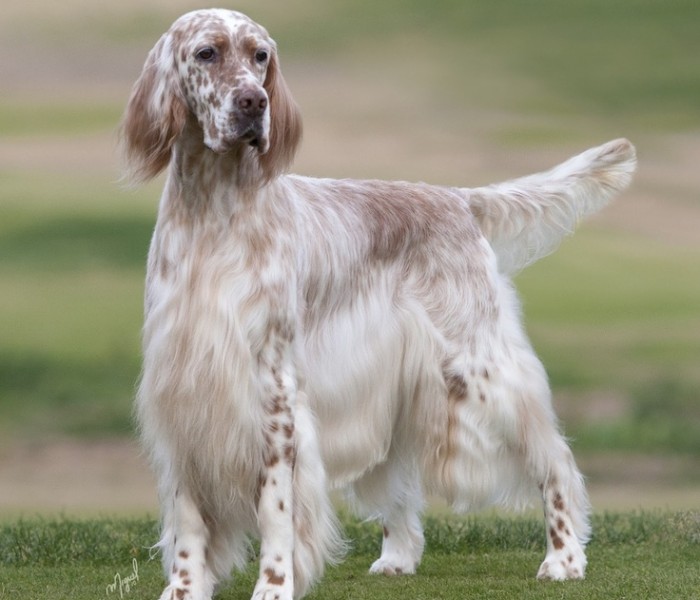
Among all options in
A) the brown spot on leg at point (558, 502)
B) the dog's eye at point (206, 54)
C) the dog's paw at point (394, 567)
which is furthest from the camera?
the dog's paw at point (394, 567)

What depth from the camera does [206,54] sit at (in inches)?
200

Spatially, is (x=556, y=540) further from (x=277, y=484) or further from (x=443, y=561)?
(x=277, y=484)

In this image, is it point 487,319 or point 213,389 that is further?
point 487,319

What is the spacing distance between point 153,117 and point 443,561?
118 inches

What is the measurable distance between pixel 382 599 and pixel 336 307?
1267 mm

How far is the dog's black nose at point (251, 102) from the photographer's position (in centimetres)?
495

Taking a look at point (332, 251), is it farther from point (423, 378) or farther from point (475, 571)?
point (475, 571)

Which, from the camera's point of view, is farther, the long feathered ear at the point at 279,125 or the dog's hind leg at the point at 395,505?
the dog's hind leg at the point at 395,505

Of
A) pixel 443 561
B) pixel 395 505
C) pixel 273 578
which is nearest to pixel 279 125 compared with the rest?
pixel 273 578

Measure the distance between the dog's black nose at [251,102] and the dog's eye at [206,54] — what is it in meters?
0.24

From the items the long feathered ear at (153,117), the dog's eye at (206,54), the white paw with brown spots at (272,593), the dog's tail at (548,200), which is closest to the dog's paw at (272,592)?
the white paw with brown spots at (272,593)

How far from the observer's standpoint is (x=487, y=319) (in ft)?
20.8

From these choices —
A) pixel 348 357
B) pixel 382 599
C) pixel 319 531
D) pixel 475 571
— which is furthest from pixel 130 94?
pixel 475 571

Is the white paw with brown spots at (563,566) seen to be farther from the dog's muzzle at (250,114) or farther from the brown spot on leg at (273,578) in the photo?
the dog's muzzle at (250,114)
